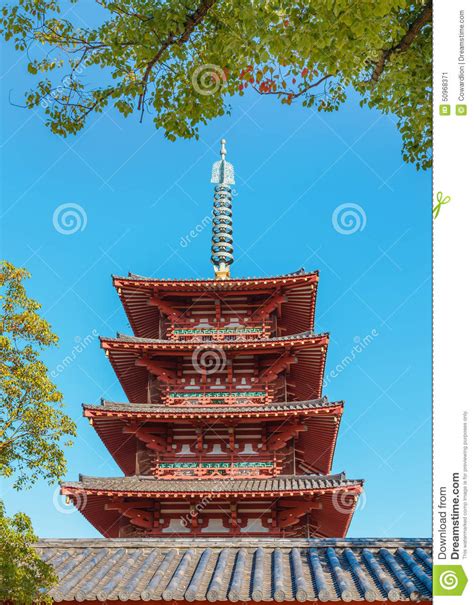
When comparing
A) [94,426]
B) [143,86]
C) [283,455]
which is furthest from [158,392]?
[143,86]

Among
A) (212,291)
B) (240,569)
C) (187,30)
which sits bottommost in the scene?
(240,569)

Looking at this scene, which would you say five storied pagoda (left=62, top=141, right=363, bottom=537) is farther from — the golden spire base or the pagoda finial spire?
the pagoda finial spire

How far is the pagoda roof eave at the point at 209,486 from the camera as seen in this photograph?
53.2 feet

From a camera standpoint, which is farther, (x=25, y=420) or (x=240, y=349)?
(x=240, y=349)

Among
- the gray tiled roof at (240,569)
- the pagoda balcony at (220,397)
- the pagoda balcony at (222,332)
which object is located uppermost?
the pagoda balcony at (222,332)

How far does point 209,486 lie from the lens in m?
16.8

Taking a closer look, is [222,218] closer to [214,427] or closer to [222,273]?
[222,273]
